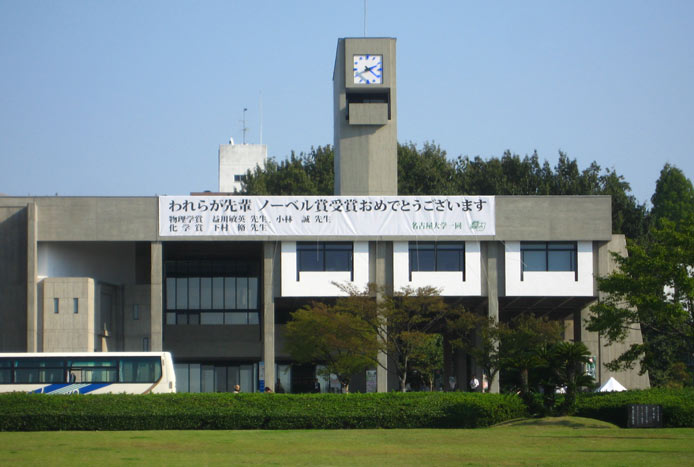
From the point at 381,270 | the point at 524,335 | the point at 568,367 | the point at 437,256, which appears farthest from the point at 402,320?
the point at 568,367

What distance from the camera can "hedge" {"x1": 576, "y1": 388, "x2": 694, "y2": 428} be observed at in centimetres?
3011

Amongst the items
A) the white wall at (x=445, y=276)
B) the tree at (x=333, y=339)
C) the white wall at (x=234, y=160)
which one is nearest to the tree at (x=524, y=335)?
the white wall at (x=445, y=276)

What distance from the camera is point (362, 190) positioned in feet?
168

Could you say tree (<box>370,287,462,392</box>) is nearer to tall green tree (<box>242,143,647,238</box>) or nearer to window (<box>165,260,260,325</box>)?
window (<box>165,260,260,325</box>)

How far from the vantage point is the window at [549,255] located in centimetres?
4994

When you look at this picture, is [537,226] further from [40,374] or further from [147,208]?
[40,374]

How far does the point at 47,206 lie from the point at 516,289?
24.1m

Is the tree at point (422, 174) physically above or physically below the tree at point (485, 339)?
above

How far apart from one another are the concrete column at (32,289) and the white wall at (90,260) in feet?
4.09

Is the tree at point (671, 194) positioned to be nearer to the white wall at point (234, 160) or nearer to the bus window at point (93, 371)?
the white wall at point (234, 160)

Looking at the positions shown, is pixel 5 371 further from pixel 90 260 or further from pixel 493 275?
pixel 493 275

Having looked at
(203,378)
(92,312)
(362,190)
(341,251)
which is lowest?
(203,378)

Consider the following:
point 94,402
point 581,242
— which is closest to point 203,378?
point 581,242

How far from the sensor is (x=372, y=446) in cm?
2384
